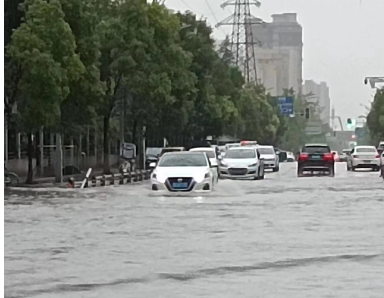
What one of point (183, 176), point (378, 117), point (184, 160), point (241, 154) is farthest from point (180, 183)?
point (378, 117)

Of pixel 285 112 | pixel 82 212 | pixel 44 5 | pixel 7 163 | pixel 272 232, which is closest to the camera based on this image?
pixel 272 232

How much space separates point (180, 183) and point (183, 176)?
0.24 meters

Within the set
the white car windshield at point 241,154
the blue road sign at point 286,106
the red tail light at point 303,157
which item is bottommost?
the red tail light at point 303,157

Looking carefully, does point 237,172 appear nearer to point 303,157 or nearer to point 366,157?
point 303,157

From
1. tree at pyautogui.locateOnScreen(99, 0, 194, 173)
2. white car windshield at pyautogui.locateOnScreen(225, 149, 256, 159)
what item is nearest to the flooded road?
white car windshield at pyautogui.locateOnScreen(225, 149, 256, 159)

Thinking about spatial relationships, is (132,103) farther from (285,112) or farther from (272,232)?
(285,112)

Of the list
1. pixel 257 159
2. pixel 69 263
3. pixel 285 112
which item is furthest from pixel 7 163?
pixel 285 112

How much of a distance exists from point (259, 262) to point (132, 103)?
4524 cm

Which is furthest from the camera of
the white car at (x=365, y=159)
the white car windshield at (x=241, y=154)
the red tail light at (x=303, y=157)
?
the white car at (x=365, y=159)

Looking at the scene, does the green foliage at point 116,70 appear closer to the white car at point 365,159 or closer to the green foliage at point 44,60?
the green foliage at point 44,60

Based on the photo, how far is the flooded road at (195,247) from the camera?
39.7 ft

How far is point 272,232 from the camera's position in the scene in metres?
19.4

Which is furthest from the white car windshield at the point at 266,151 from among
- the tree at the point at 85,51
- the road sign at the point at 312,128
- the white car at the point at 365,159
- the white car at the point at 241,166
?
the road sign at the point at 312,128

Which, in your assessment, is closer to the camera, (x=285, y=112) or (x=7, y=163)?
(x=7, y=163)
